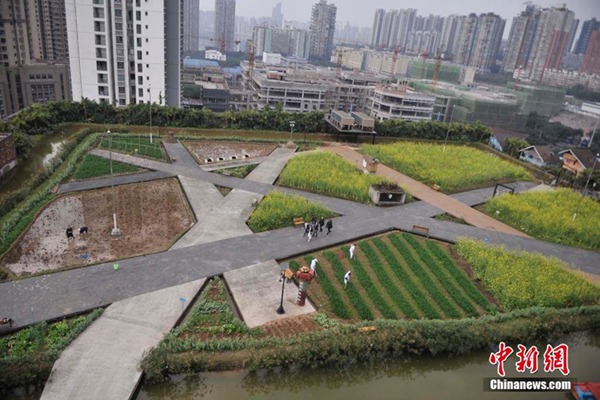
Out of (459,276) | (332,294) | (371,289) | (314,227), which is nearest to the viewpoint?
(332,294)

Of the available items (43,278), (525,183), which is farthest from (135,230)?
(525,183)

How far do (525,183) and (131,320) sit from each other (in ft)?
103

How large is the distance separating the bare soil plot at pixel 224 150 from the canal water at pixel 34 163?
10067 millimetres

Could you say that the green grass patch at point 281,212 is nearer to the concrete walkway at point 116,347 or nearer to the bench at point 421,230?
the bench at point 421,230

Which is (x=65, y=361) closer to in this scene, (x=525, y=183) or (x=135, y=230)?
(x=135, y=230)

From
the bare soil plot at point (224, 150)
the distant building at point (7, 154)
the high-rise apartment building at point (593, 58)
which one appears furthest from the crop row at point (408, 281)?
the high-rise apartment building at point (593, 58)

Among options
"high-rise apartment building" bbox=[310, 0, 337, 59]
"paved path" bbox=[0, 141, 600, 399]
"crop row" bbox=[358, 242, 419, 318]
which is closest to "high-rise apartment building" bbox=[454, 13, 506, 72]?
"high-rise apartment building" bbox=[310, 0, 337, 59]

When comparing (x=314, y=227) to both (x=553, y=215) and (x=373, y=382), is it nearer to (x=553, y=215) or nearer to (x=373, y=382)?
(x=373, y=382)

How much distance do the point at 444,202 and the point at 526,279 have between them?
9.65 m

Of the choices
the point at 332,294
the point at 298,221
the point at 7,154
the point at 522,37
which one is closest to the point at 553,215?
the point at 298,221

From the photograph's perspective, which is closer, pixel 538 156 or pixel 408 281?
pixel 408 281

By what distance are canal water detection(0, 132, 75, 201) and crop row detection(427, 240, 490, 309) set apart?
881 inches

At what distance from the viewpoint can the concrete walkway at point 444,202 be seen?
24.0 m

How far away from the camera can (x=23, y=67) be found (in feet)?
175
